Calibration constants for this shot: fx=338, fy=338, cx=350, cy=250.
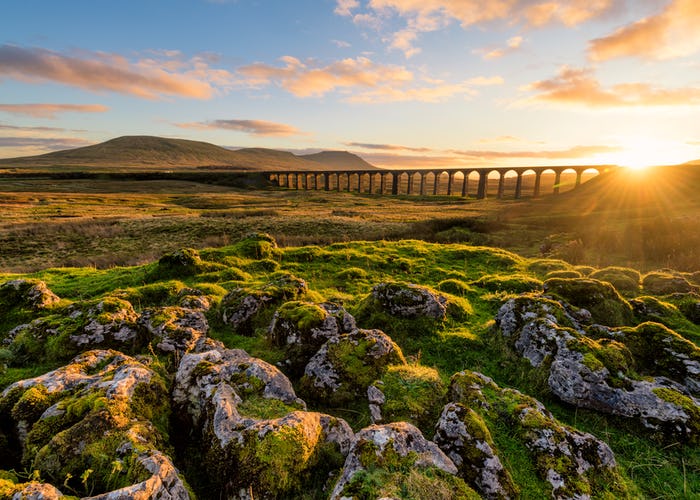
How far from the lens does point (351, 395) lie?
808cm

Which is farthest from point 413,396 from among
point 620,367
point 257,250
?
point 257,250

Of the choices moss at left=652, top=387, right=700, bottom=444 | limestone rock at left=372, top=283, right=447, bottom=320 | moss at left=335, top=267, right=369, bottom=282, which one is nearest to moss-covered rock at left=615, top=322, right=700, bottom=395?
moss at left=652, top=387, right=700, bottom=444

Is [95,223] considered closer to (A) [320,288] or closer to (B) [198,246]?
(B) [198,246]

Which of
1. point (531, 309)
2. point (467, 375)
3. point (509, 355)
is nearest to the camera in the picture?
point (467, 375)

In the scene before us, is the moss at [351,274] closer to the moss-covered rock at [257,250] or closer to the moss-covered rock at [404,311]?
the moss-covered rock at [257,250]

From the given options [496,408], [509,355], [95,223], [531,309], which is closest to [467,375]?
[496,408]

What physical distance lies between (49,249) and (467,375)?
39.6 m

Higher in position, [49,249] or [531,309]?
[531,309]

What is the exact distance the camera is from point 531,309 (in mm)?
11336

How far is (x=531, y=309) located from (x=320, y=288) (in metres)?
9.77

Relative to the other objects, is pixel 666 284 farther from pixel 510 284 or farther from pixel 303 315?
pixel 303 315

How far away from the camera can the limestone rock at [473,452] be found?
527cm

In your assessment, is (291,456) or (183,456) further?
(183,456)

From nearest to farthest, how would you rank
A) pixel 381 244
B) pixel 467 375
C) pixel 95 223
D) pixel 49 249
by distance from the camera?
pixel 467 375 < pixel 381 244 < pixel 49 249 < pixel 95 223
